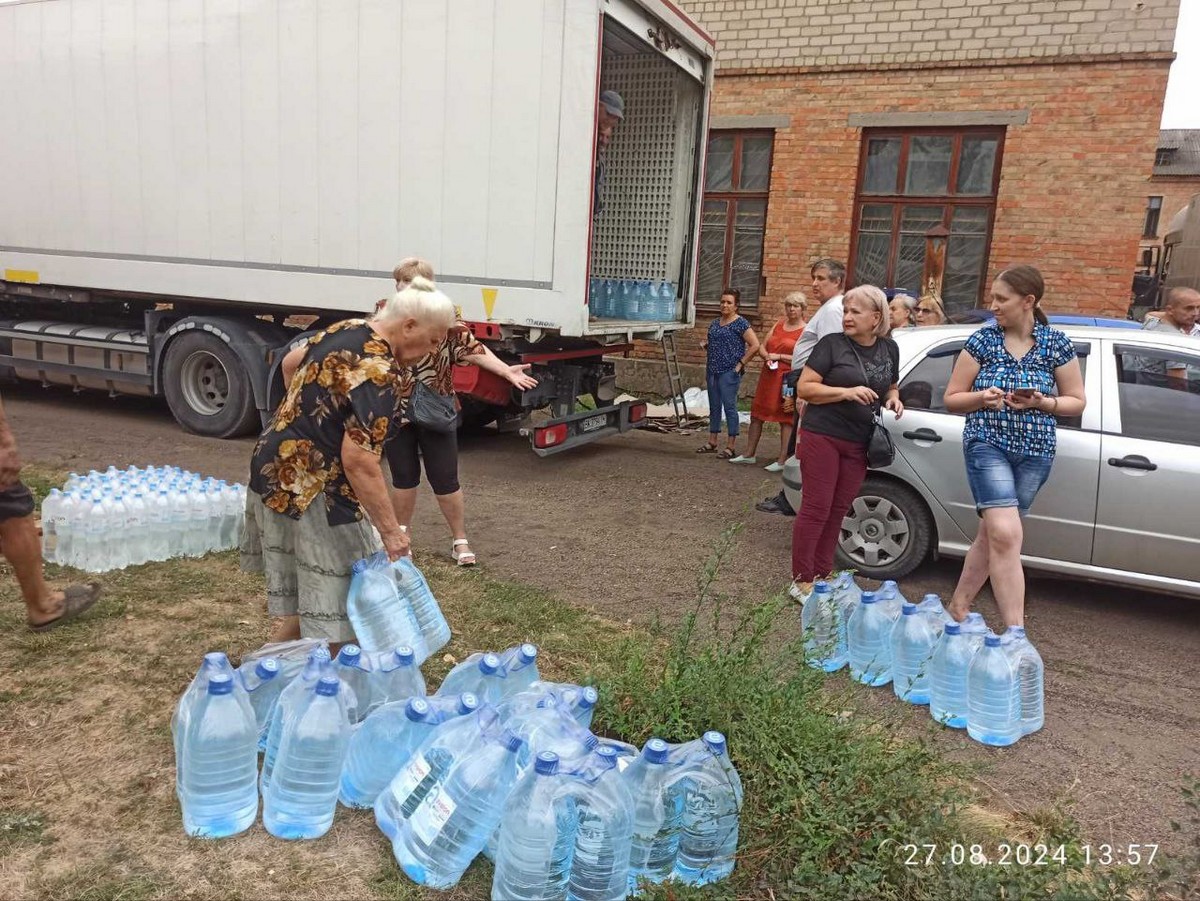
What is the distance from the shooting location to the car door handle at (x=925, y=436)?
16.1ft

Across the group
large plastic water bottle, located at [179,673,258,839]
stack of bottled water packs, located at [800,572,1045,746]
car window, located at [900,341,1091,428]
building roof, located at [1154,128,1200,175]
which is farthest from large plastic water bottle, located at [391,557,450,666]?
building roof, located at [1154,128,1200,175]

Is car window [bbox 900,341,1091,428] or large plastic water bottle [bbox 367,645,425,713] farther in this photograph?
car window [bbox 900,341,1091,428]

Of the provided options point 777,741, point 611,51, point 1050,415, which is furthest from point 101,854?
point 611,51

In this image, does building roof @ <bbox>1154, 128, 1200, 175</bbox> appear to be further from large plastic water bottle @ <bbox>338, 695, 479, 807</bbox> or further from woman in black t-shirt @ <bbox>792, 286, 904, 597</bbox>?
large plastic water bottle @ <bbox>338, 695, 479, 807</bbox>

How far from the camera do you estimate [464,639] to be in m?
4.03

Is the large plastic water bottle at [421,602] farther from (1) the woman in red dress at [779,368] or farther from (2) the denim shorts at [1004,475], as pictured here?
(1) the woman in red dress at [779,368]

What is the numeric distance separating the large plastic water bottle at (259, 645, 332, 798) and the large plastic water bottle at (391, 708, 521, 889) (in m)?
0.49

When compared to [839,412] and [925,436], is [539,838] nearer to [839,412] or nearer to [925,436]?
[839,412]

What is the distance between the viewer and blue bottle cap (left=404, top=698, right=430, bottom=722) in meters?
2.62

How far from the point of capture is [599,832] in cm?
232

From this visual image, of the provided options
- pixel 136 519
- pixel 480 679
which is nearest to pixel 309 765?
pixel 480 679

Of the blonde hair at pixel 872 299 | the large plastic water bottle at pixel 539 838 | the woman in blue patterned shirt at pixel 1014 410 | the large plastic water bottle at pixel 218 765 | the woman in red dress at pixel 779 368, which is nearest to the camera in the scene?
the large plastic water bottle at pixel 539 838

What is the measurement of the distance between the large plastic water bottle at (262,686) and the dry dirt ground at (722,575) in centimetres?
194

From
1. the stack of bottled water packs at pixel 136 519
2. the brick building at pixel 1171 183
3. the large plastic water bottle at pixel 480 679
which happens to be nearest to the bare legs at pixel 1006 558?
the large plastic water bottle at pixel 480 679
